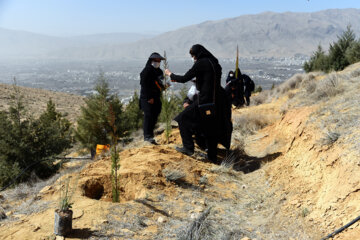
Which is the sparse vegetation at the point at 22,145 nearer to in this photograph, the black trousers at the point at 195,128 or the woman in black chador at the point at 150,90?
the woman in black chador at the point at 150,90

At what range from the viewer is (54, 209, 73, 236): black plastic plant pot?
8.21 feet

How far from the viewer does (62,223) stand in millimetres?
2518

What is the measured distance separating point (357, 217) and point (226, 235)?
1.12 metres

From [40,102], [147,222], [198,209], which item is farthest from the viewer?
[40,102]

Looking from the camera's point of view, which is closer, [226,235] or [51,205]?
[226,235]

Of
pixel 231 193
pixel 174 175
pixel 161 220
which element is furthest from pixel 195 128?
pixel 161 220

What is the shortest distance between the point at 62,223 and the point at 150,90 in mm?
3889

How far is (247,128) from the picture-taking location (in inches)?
298

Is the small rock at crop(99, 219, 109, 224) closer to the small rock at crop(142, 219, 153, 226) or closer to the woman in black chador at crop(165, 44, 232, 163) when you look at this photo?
the small rock at crop(142, 219, 153, 226)

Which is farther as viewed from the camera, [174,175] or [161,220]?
[174,175]

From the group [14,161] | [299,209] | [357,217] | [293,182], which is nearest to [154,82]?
[293,182]

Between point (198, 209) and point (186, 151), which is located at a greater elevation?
point (186, 151)

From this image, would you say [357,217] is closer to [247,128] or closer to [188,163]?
[188,163]

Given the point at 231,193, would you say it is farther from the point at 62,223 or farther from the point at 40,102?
the point at 40,102
